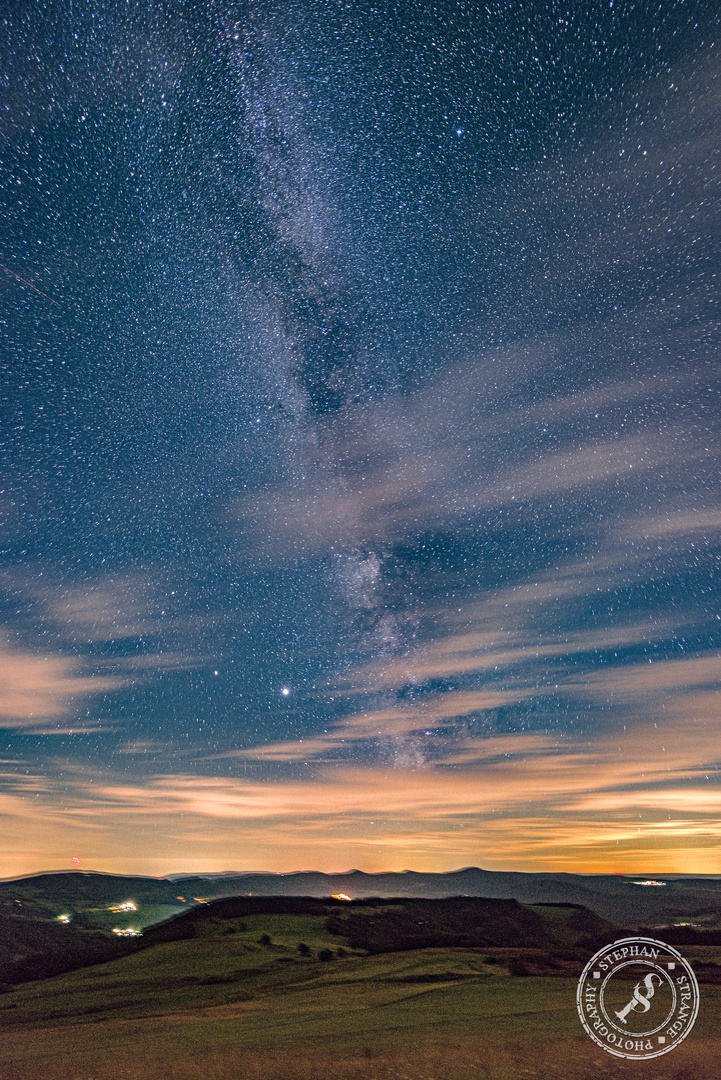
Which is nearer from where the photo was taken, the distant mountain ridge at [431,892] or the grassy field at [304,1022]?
the grassy field at [304,1022]

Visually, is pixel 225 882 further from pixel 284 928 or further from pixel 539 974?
pixel 539 974

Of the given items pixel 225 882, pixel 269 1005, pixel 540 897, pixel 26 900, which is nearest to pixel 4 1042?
pixel 269 1005

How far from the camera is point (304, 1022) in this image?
142 ft

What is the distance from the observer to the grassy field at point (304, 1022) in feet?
104
